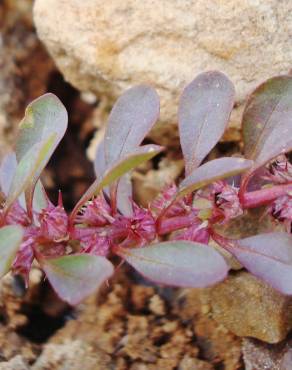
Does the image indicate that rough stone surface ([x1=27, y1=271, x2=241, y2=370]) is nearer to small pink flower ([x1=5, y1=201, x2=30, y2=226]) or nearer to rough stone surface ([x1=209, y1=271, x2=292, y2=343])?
rough stone surface ([x1=209, y1=271, x2=292, y2=343])

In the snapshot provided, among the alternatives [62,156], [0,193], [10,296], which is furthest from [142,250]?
[62,156]

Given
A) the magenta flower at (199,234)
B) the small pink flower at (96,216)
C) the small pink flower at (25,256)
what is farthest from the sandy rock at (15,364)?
the magenta flower at (199,234)

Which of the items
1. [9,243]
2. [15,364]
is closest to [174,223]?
[9,243]

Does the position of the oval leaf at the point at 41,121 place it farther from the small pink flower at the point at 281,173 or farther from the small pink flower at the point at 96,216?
the small pink flower at the point at 281,173

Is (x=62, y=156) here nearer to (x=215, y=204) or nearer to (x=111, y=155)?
(x=111, y=155)

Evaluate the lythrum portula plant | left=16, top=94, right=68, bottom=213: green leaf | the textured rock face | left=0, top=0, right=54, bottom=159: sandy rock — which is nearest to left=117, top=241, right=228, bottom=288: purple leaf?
the lythrum portula plant

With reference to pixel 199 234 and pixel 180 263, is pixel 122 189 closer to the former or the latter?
pixel 199 234
